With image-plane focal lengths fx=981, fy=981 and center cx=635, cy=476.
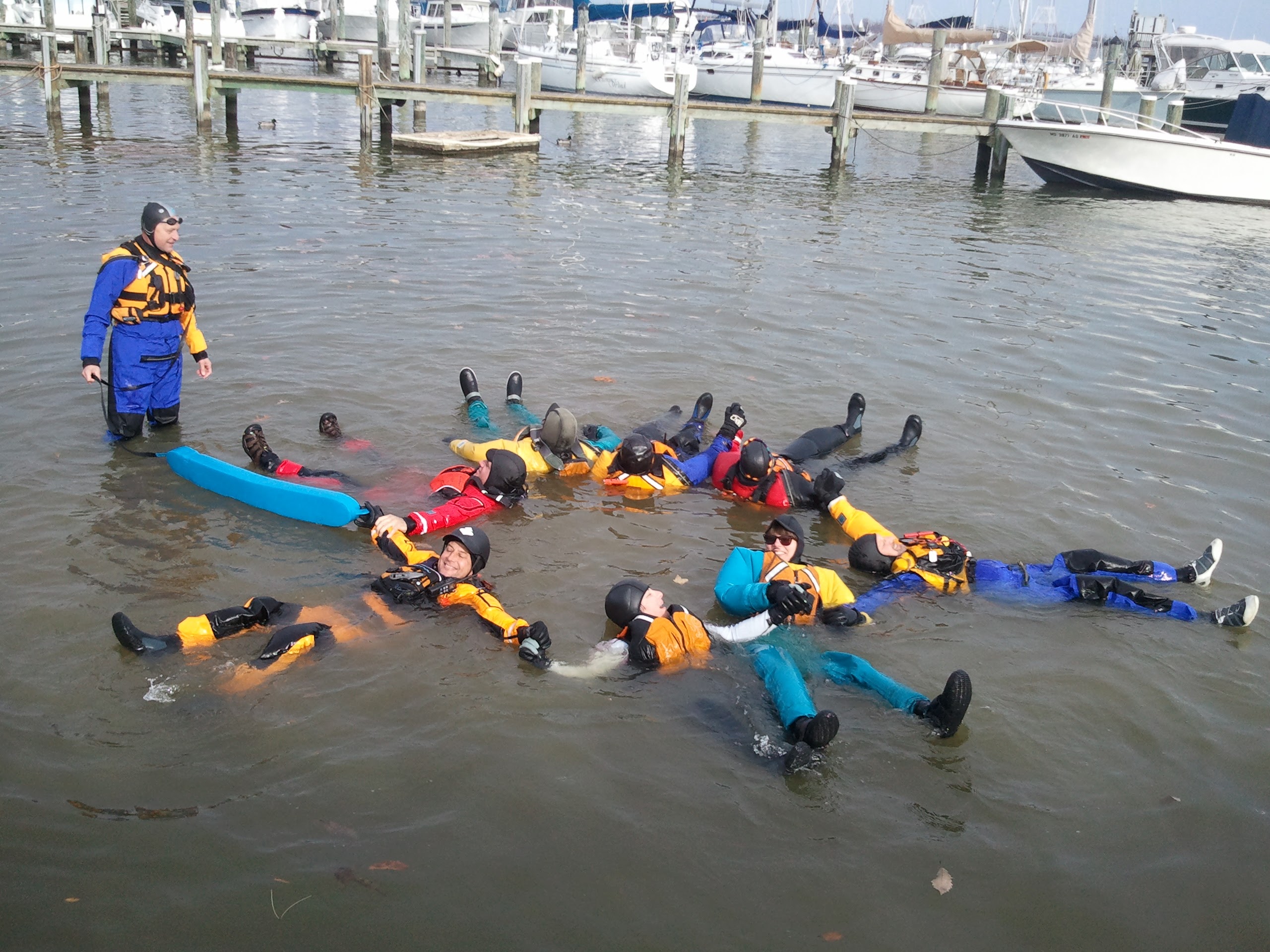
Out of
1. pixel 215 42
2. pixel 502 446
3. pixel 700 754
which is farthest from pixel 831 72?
pixel 700 754

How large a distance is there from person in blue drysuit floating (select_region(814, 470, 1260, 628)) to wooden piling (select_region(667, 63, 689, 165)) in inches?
777

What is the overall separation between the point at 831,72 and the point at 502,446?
4178 cm

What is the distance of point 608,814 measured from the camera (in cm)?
472

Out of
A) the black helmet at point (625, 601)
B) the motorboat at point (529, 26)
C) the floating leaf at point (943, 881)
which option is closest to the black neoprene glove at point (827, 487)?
the black helmet at point (625, 601)

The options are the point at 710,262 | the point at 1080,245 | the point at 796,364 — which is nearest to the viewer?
the point at 796,364

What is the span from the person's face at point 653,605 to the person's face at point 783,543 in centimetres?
101

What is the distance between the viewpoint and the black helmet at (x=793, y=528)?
22.2 feet

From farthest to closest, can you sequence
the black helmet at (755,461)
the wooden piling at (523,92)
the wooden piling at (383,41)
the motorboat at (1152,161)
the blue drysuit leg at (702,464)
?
1. the wooden piling at (383,41)
2. the wooden piling at (523,92)
3. the motorboat at (1152,161)
4. the blue drysuit leg at (702,464)
5. the black helmet at (755,461)

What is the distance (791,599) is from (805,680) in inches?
21.1

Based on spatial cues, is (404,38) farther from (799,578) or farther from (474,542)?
(799,578)

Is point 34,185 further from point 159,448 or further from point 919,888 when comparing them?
point 919,888

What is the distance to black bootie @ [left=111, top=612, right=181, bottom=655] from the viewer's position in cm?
543

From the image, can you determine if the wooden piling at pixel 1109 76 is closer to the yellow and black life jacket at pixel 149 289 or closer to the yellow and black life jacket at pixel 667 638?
the yellow and black life jacket at pixel 149 289

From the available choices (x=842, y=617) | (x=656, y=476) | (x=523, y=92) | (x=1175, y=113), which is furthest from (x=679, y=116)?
(x=842, y=617)
